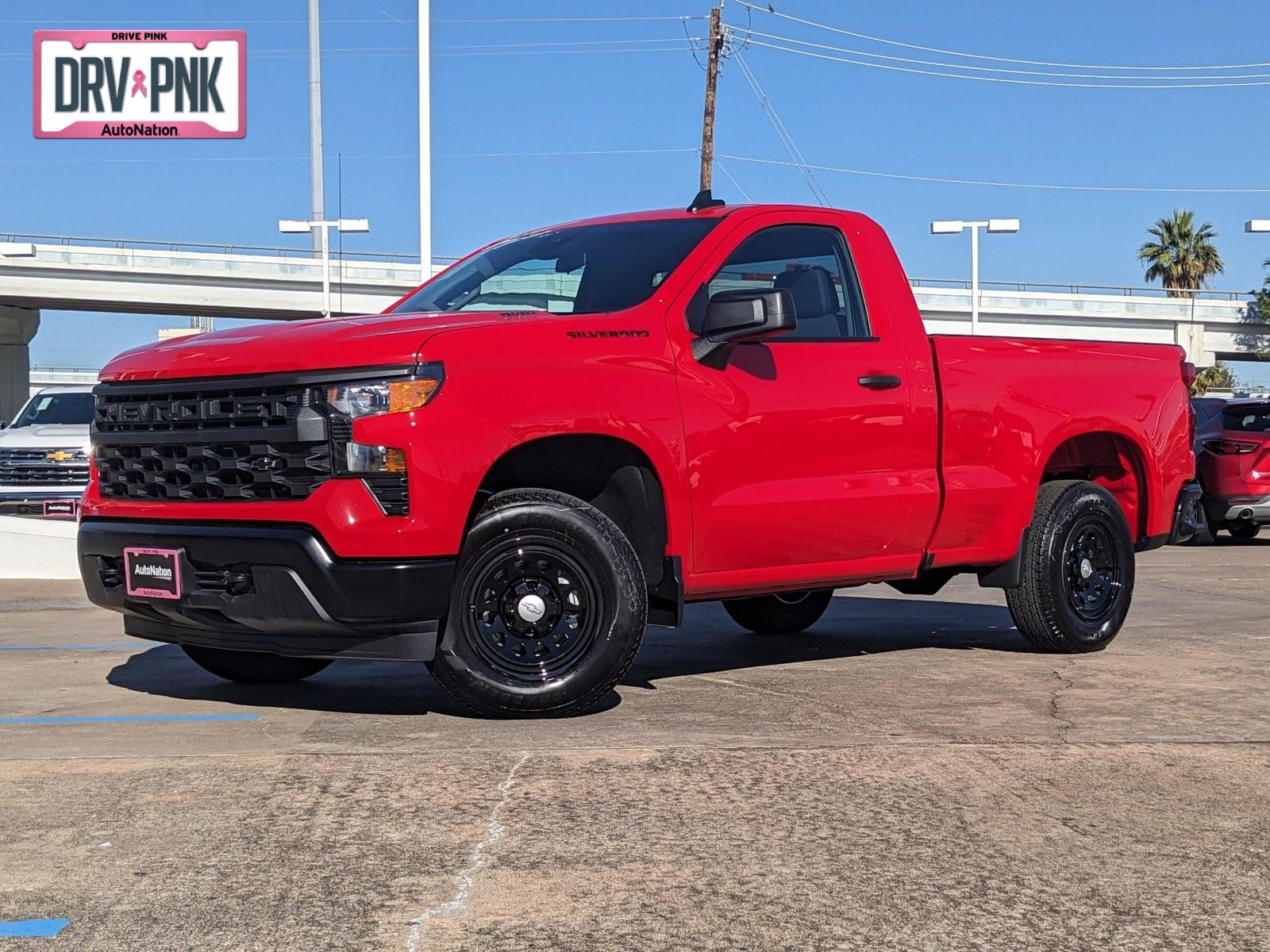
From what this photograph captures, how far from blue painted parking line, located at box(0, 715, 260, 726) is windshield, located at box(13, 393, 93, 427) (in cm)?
1227

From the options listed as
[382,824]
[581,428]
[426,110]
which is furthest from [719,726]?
[426,110]

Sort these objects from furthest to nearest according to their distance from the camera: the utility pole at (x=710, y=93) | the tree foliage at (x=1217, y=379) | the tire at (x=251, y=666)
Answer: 1. the tree foliage at (x=1217, y=379)
2. the utility pole at (x=710, y=93)
3. the tire at (x=251, y=666)

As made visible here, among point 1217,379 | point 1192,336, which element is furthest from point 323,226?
point 1217,379

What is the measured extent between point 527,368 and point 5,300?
197ft

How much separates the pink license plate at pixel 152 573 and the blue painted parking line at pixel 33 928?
7.88ft

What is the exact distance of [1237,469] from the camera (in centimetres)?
1620

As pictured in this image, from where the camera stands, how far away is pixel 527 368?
603 centimetres

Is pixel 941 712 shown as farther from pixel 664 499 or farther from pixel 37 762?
pixel 37 762

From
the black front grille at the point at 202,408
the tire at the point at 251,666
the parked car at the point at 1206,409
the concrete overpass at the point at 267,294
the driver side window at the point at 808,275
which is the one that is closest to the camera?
the black front grille at the point at 202,408

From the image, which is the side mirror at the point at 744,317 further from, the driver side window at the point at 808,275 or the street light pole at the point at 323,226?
the street light pole at the point at 323,226

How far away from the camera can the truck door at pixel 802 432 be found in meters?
6.57

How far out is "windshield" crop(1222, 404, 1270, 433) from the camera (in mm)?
16391

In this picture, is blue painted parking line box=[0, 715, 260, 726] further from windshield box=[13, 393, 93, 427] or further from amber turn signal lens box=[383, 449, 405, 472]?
windshield box=[13, 393, 93, 427]

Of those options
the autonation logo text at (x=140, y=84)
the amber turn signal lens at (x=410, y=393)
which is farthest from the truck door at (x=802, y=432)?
the autonation logo text at (x=140, y=84)
